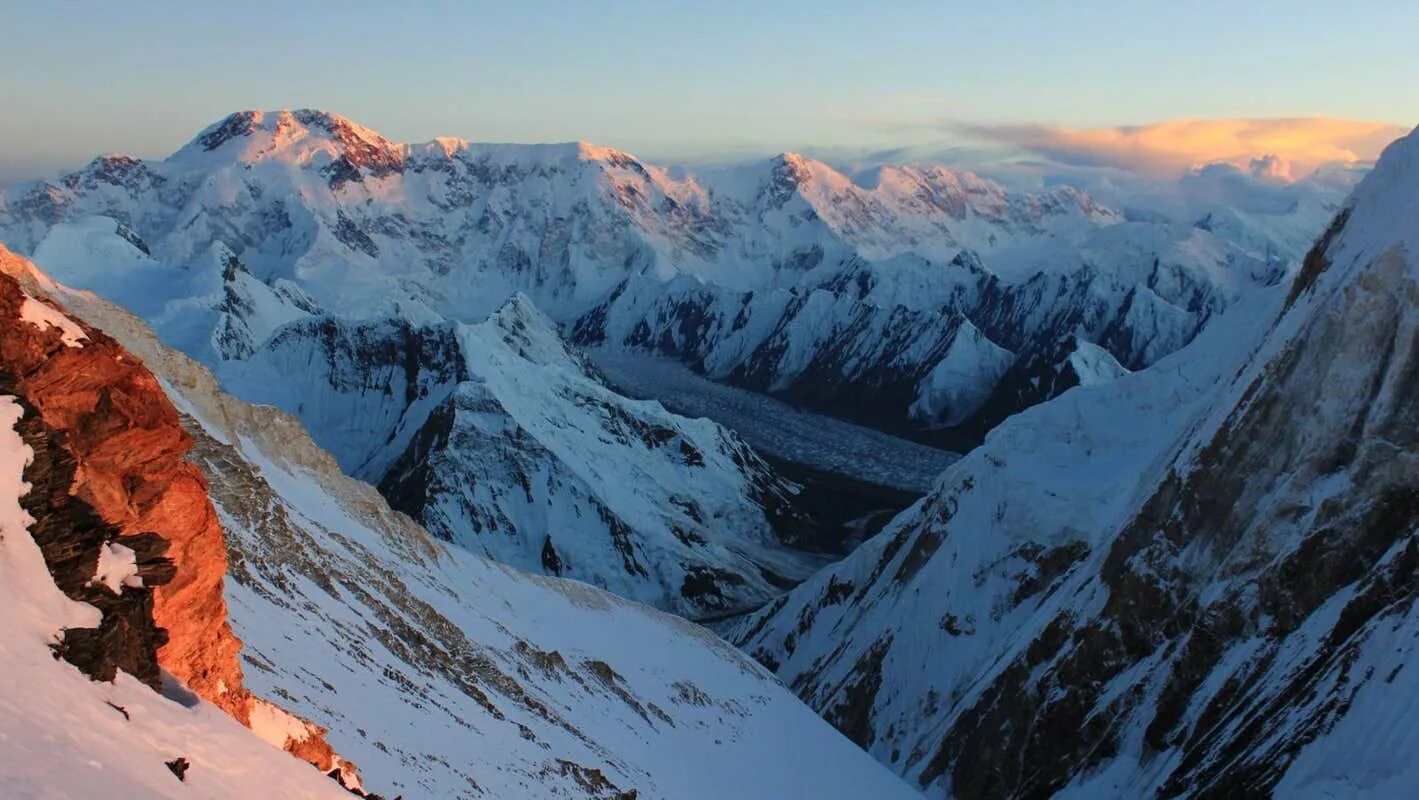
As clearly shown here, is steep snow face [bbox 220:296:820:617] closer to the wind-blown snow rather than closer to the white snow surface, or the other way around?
the white snow surface

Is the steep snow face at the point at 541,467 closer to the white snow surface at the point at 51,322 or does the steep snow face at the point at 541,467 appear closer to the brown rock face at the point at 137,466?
the brown rock face at the point at 137,466

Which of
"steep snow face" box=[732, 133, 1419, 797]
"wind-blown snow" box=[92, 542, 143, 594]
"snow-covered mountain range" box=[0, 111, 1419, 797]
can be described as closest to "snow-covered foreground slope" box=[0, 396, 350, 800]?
"snow-covered mountain range" box=[0, 111, 1419, 797]

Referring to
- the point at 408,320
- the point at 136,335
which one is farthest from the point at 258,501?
the point at 408,320

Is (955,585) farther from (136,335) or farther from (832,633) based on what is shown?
(136,335)

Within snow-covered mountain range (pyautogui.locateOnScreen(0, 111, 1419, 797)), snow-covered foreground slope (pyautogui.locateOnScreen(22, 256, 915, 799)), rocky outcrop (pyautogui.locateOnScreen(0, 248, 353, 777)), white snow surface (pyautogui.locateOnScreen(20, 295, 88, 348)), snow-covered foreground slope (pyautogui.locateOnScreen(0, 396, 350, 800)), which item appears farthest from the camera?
snow-covered mountain range (pyautogui.locateOnScreen(0, 111, 1419, 797))

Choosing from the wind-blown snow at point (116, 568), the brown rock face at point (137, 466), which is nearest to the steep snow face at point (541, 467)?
the brown rock face at point (137, 466)

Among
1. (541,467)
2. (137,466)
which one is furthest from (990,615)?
(541,467)
